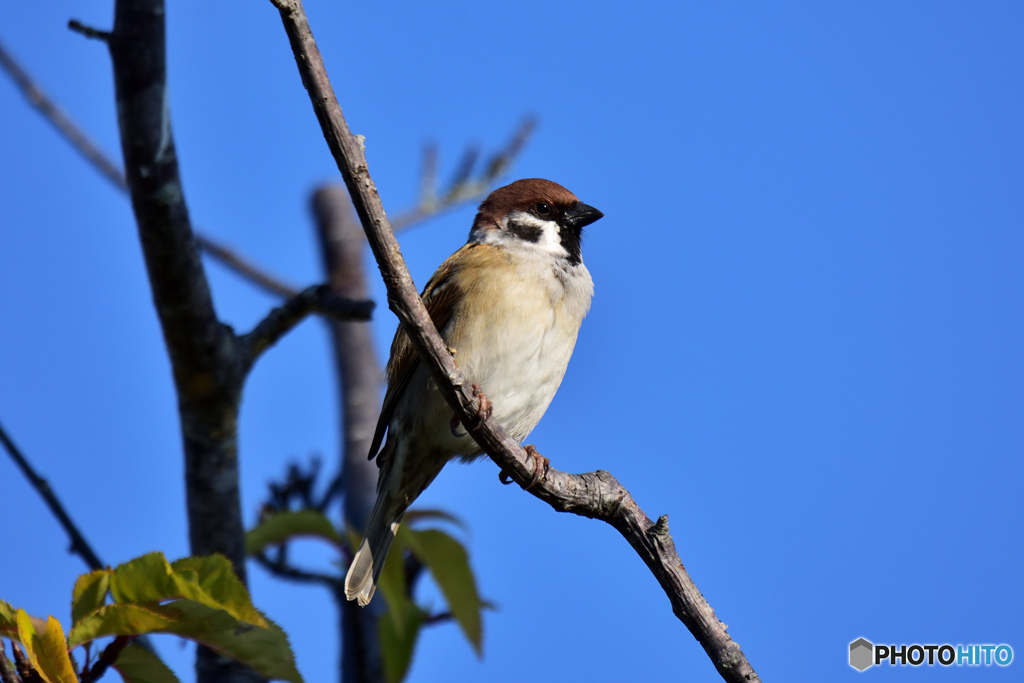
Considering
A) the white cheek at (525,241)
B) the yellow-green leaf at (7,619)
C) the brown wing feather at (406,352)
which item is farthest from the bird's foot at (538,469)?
the white cheek at (525,241)

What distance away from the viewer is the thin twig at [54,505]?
10.6ft

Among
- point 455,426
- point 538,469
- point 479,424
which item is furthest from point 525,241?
point 479,424

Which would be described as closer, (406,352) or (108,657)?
(108,657)

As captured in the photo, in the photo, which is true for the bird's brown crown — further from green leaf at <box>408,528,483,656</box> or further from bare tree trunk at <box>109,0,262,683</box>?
green leaf at <box>408,528,483,656</box>

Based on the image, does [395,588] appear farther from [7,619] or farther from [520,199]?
[520,199]

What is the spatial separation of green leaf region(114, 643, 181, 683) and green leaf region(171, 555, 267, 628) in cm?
33

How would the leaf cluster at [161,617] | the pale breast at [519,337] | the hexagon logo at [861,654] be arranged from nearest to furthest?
the leaf cluster at [161,617] < the pale breast at [519,337] < the hexagon logo at [861,654]

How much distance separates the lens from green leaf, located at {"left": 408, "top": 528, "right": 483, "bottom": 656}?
13.4ft

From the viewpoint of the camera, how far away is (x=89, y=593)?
2.79 meters

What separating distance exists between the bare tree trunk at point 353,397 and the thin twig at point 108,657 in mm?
1836

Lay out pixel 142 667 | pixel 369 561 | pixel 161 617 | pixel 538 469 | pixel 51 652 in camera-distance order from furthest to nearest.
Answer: pixel 369 561 → pixel 538 469 → pixel 142 667 → pixel 161 617 → pixel 51 652

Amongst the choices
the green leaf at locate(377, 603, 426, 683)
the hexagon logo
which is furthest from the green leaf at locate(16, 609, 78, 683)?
the hexagon logo

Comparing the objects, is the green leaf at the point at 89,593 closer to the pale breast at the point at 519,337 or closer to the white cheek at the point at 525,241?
the pale breast at the point at 519,337

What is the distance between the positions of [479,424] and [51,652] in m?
1.39
